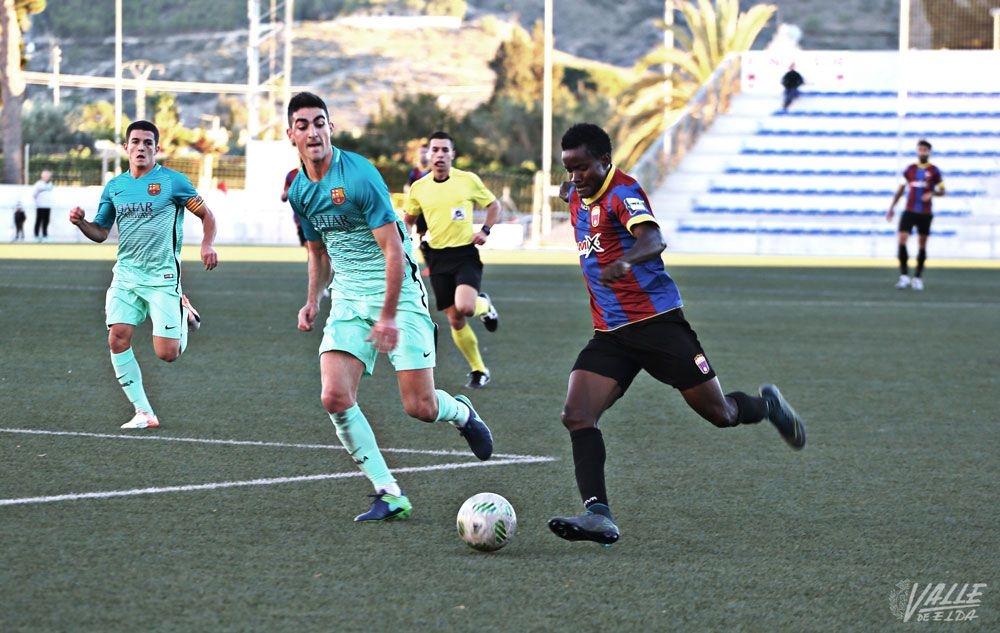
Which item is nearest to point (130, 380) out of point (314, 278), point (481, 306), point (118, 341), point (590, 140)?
point (118, 341)

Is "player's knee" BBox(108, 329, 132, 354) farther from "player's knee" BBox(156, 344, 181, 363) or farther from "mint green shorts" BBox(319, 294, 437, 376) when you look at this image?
"mint green shorts" BBox(319, 294, 437, 376)

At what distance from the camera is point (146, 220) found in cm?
1005

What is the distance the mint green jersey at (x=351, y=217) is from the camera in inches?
275

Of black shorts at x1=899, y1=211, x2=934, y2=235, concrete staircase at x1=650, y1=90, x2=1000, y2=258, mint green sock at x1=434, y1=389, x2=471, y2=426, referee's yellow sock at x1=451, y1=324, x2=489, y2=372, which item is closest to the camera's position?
mint green sock at x1=434, y1=389, x2=471, y2=426

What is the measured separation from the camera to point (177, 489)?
25.1 ft

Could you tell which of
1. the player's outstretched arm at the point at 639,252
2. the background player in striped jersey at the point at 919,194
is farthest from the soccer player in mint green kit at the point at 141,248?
the background player in striped jersey at the point at 919,194

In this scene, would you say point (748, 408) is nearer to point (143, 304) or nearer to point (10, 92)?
point (143, 304)

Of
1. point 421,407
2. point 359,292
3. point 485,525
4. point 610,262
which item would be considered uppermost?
point 610,262

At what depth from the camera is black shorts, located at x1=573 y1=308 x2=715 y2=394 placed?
22.2ft

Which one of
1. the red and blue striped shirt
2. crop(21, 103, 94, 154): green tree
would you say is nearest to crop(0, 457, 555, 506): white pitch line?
the red and blue striped shirt

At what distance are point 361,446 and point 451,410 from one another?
75 centimetres

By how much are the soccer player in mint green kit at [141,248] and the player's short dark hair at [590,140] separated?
12.9ft

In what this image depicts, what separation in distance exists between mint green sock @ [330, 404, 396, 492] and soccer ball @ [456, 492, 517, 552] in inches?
30.9

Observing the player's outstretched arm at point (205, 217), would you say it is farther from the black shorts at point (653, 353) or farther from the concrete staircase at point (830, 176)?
the concrete staircase at point (830, 176)
